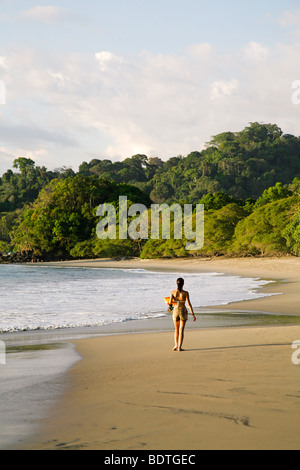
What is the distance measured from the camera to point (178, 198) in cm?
10362

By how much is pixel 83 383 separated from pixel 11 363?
1.84 m

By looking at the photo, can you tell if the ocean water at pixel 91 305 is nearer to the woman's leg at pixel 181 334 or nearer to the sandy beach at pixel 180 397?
the sandy beach at pixel 180 397

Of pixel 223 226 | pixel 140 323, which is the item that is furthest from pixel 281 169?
pixel 140 323

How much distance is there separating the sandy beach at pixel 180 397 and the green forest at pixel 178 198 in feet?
101

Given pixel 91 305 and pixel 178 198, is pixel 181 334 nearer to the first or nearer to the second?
pixel 91 305

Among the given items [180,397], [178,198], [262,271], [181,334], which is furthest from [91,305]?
[178,198]

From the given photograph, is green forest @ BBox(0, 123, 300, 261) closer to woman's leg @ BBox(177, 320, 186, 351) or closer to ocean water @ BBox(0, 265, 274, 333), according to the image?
ocean water @ BBox(0, 265, 274, 333)

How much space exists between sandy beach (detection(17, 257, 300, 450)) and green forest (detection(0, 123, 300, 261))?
1211 inches

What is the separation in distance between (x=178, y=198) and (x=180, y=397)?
98734mm

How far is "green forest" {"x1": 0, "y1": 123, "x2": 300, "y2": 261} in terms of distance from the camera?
161 ft

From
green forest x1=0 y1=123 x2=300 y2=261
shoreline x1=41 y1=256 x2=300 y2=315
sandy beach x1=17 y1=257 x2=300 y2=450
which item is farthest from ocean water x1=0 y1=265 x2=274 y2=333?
green forest x1=0 y1=123 x2=300 y2=261
